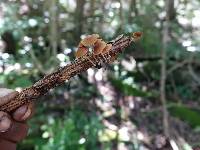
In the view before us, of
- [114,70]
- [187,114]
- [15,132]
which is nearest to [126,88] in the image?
[114,70]

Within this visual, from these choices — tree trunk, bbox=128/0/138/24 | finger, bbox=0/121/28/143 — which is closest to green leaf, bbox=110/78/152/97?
tree trunk, bbox=128/0/138/24

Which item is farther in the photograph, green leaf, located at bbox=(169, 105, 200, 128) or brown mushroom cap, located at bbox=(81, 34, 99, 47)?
green leaf, located at bbox=(169, 105, 200, 128)

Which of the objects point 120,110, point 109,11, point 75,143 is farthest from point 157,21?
point 75,143

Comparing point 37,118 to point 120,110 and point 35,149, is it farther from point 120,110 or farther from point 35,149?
point 120,110

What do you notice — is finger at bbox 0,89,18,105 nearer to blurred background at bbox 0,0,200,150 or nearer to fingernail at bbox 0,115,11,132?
fingernail at bbox 0,115,11,132

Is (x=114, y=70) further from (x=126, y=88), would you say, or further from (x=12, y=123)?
(x=12, y=123)

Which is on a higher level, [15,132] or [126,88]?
[126,88]

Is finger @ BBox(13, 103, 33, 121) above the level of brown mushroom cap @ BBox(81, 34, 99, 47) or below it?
below

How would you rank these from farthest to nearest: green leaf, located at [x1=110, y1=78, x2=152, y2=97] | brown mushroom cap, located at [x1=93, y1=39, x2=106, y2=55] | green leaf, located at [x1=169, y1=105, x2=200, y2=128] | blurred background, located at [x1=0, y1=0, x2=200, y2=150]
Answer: green leaf, located at [x1=110, y1=78, x2=152, y2=97]
green leaf, located at [x1=169, y1=105, x2=200, y2=128]
blurred background, located at [x1=0, y1=0, x2=200, y2=150]
brown mushroom cap, located at [x1=93, y1=39, x2=106, y2=55]
